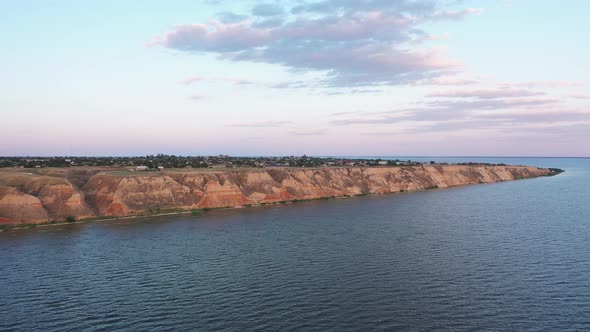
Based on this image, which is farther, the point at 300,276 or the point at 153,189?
the point at 153,189

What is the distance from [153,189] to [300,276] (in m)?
54.1

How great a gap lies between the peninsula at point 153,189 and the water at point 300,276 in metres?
7.31

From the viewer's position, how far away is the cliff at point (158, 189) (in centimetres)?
7262

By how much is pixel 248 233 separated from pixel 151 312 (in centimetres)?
3004

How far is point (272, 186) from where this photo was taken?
343ft

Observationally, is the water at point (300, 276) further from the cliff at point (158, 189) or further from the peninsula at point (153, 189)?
the cliff at point (158, 189)

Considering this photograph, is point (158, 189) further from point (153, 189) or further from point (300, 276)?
point (300, 276)

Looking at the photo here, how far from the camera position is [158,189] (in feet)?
283

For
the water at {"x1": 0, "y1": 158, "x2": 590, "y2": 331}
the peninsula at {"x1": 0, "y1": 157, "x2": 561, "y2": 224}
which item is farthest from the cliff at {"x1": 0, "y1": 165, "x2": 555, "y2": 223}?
the water at {"x1": 0, "y1": 158, "x2": 590, "y2": 331}

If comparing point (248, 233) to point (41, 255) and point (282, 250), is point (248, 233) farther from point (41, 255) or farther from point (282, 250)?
point (41, 255)

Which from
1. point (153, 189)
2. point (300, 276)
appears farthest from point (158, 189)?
point (300, 276)

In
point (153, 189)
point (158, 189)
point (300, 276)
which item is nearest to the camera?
point (300, 276)

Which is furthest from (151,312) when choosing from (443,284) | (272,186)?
(272,186)

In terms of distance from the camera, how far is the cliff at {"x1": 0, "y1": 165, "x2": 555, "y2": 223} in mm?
72619
